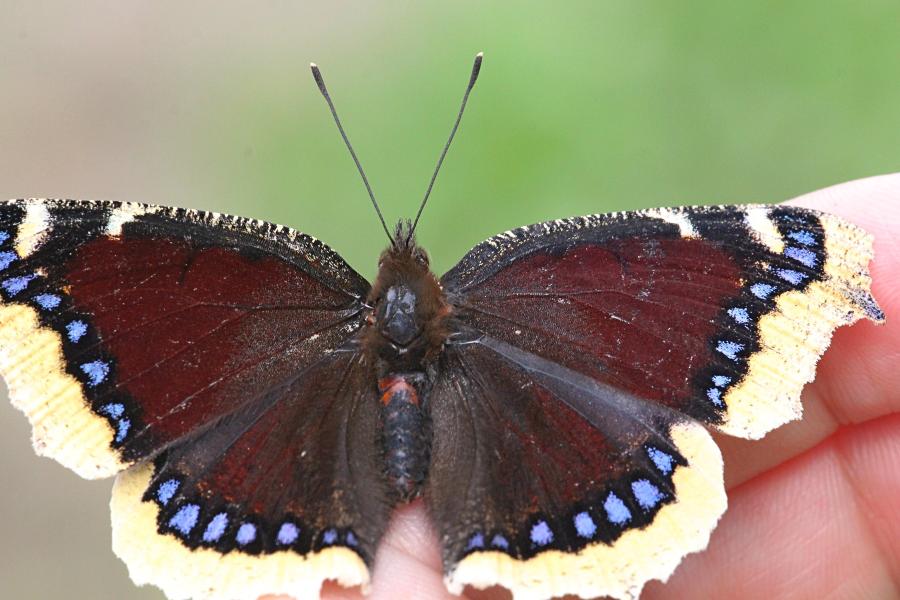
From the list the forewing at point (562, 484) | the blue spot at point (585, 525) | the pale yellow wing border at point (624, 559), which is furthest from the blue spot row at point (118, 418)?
the blue spot at point (585, 525)

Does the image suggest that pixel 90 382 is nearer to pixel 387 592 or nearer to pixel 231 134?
pixel 387 592

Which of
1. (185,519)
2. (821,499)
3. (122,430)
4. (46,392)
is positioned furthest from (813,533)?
(46,392)

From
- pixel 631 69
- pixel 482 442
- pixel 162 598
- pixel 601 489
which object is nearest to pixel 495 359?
pixel 482 442

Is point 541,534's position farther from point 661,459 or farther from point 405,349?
point 405,349

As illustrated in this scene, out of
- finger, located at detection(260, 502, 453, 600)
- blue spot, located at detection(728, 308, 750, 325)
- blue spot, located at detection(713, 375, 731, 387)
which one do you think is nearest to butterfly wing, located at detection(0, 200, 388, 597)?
finger, located at detection(260, 502, 453, 600)

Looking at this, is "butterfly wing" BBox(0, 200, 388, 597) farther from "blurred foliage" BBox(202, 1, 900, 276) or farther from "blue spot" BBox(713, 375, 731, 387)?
"blurred foliage" BBox(202, 1, 900, 276)

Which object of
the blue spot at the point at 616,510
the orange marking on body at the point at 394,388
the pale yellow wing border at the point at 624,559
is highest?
the orange marking on body at the point at 394,388

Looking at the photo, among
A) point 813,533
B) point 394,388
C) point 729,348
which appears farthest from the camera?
point 813,533

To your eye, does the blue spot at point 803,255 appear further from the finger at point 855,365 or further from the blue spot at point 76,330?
the blue spot at point 76,330
